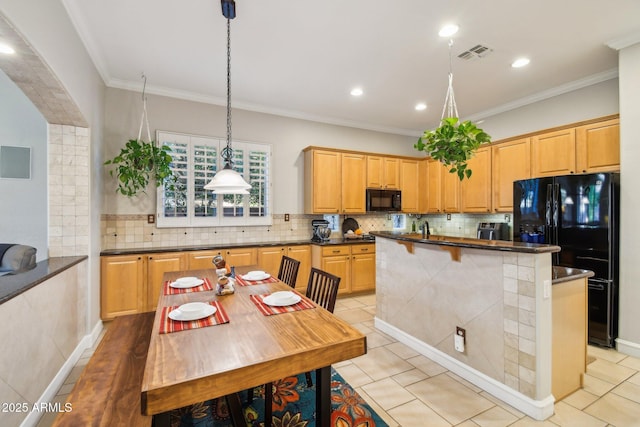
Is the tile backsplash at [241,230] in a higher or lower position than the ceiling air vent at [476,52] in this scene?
lower

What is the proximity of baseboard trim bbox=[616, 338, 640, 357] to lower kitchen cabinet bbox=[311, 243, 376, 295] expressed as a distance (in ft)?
9.54

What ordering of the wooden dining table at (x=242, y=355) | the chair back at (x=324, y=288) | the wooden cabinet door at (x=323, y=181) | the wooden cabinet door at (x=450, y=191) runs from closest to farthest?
the wooden dining table at (x=242, y=355) < the chair back at (x=324, y=288) < the wooden cabinet door at (x=323, y=181) < the wooden cabinet door at (x=450, y=191)

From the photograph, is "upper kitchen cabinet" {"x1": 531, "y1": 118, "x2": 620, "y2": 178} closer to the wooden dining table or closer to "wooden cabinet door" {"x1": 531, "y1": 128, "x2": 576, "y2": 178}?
"wooden cabinet door" {"x1": 531, "y1": 128, "x2": 576, "y2": 178}

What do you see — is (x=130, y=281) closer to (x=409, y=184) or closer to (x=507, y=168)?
(x=409, y=184)

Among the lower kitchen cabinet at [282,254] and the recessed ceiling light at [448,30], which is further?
the lower kitchen cabinet at [282,254]

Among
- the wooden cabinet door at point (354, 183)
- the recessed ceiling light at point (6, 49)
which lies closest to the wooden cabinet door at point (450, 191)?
the wooden cabinet door at point (354, 183)

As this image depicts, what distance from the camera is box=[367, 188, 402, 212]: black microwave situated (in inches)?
206

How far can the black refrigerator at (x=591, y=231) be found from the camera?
292 centimetres

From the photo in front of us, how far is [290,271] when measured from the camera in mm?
2822

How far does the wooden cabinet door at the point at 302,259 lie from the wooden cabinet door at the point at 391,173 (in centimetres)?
195

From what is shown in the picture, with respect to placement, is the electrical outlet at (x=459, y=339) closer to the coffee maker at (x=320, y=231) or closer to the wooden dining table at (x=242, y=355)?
the wooden dining table at (x=242, y=355)

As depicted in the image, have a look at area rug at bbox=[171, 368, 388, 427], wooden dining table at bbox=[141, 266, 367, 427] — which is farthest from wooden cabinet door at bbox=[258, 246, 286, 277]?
wooden dining table at bbox=[141, 266, 367, 427]

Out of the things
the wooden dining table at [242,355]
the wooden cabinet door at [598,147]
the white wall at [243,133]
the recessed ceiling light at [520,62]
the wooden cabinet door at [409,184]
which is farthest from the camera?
the wooden cabinet door at [409,184]

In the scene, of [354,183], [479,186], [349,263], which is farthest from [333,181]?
[479,186]
